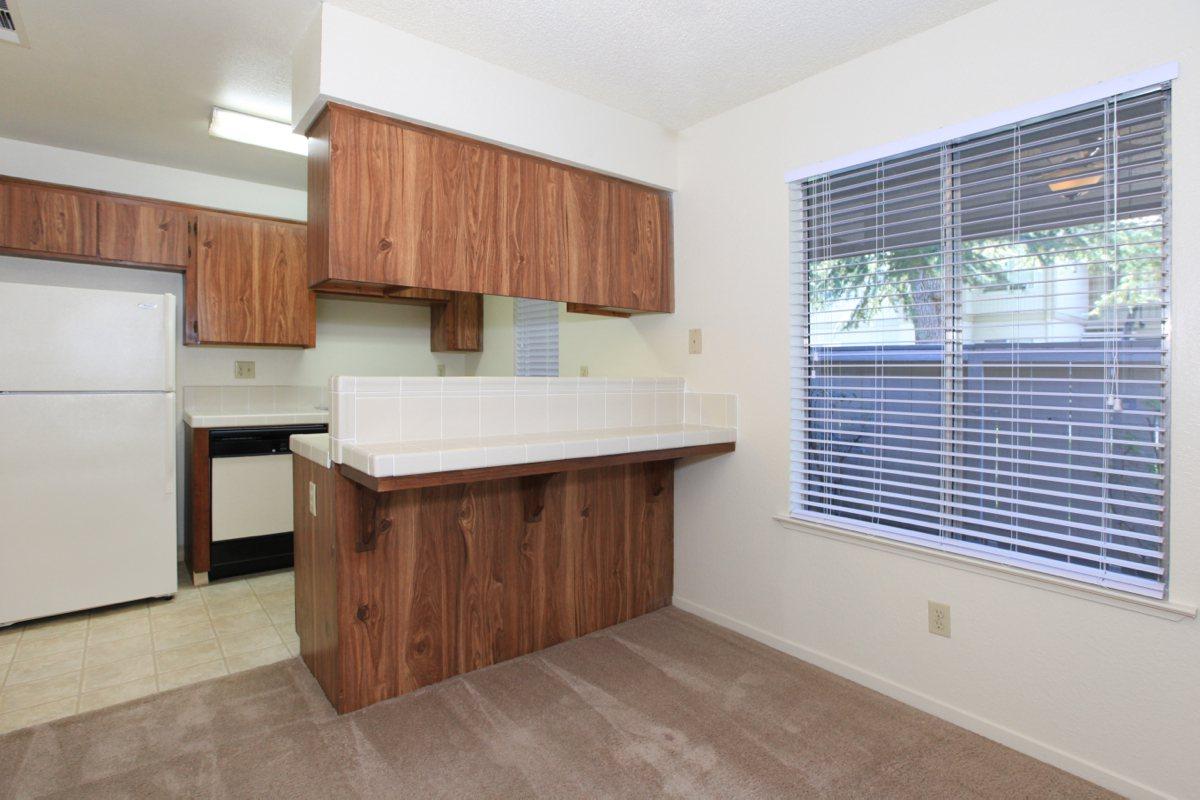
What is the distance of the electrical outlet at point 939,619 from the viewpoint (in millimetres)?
2033

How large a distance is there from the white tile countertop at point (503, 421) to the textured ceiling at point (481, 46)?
120 cm

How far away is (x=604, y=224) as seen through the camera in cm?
273

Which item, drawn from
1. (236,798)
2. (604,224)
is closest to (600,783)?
(236,798)

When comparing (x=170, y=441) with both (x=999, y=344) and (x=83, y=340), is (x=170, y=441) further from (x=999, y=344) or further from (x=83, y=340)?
(x=999, y=344)

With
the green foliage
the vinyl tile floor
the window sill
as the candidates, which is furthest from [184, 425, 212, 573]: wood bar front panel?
the green foliage

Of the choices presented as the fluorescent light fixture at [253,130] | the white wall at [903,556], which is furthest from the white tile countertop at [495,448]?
the fluorescent light fixture at [253,130]

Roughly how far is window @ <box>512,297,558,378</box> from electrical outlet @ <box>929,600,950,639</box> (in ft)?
7.51

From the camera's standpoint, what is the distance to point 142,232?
3.32 metres

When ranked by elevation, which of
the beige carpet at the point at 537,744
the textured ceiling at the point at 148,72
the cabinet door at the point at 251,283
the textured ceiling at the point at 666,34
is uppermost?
the textured ceiling at the point at 148,72

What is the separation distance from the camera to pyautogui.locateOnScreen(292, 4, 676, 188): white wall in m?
1.98

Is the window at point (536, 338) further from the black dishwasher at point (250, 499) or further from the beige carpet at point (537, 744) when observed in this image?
the beige carpet at point (537, 744)

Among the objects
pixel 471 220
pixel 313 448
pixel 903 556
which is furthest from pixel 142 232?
pixel 903 556

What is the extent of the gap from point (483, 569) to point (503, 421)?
57cm

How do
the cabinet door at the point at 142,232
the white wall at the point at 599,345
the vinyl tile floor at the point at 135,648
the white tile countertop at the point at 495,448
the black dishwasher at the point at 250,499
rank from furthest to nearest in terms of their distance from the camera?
the black dishwasher at the point at 250,499, the cabinet door at the point at 142,232, the white wall at the point at 599,345, the vinyl tile floor at the point at 135,648, the white tile countertop at the point at 495,448
